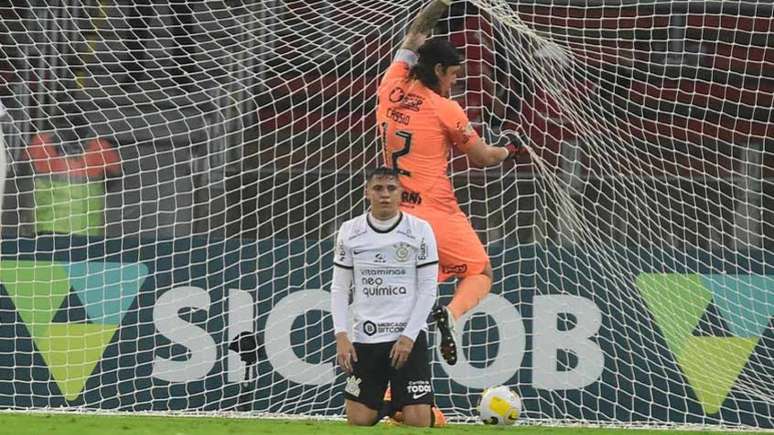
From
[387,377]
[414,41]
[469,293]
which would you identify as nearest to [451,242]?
[469,293]

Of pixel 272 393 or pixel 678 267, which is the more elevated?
pixel 678 267

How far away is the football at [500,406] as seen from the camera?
6.89 metres

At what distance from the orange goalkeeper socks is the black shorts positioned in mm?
242

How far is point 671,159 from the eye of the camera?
9227 millimetres

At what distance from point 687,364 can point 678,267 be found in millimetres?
598

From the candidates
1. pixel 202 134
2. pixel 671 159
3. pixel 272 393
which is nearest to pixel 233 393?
pixel 272 393

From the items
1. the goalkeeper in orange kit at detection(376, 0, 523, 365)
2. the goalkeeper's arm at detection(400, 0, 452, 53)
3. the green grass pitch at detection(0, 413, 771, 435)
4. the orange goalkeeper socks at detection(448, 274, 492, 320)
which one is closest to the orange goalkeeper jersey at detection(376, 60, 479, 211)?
the goalkeeper in orange kit at detection(376, 0, 523, 365)

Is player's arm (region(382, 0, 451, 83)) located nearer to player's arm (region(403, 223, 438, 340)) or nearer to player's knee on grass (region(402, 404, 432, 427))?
player's arm (region(403, 223, 438, 340))

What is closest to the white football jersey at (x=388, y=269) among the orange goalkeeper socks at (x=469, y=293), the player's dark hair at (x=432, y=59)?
the orange goalkeeper socks at (x=469, y=293)

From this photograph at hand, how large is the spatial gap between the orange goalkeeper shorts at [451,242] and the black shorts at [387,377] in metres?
0.50

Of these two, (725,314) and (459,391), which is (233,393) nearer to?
(459,391)

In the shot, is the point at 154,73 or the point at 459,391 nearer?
the point at 459,391

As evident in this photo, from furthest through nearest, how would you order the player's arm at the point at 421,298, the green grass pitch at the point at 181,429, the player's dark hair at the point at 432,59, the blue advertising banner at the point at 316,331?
the blue advertising banner at the point at 316,331, the player's dark hair at the point at 432,59, the player's arm at the point at 421,298, the green grass pitch at the point at 181,429

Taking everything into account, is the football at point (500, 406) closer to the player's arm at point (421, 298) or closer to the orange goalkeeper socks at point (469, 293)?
the orange goalkeeper socks at point (469, 293)
